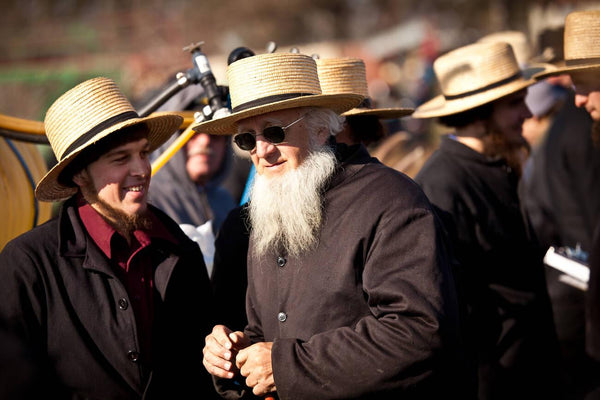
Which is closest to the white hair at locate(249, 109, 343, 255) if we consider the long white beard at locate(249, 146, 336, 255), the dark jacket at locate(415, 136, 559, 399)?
the long white beard at locate(249, 146, 336, 255)

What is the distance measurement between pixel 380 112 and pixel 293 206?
4.33 feet

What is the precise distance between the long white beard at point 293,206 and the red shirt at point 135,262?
52 centimetres

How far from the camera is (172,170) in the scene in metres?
5.75

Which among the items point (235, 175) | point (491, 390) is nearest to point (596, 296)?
point (491, 390)

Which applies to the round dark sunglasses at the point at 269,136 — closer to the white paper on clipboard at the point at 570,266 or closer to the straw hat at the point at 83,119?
the straw hat at the point at 83,119

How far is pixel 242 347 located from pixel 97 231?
0.86 m

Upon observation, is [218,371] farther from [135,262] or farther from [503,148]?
[503,148]

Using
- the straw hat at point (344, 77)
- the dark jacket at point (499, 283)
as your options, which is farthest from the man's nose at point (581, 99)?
the straw hat at point (344, 77)

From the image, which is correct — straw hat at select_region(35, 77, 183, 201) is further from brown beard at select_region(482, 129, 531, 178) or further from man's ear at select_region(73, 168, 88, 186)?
brown beard at select_region(482, 129, 531, 178)

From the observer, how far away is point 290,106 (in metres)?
3.39

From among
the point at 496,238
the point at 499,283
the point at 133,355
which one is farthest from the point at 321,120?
the point at 499,283

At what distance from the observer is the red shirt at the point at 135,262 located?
3.54 metres

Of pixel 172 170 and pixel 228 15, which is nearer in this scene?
pixel 172 170

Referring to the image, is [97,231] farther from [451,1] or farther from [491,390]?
[451,1]
